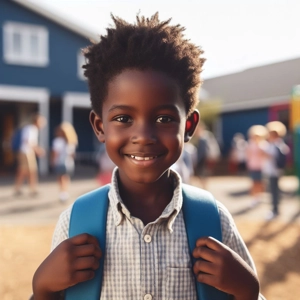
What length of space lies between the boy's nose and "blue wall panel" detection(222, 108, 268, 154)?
22.1 m

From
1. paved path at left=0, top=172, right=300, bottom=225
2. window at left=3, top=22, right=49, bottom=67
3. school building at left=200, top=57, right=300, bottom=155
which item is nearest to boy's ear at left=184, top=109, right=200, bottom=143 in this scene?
paved path at left=0, top=172, right=300, bottom=225

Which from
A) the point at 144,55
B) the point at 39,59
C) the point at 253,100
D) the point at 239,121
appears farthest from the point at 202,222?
the point at 239,121

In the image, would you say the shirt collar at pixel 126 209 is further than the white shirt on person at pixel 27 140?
No

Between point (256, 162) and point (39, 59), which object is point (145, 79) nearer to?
point (256, 162)

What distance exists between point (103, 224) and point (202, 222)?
34cm

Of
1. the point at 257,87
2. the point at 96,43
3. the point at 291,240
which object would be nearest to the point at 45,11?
the point at 257,87

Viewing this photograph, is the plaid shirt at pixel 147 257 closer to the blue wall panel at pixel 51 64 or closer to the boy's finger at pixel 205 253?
the boy's finger at pixel 205 253

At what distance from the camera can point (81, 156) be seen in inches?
811

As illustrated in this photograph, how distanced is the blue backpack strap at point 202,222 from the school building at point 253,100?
1947 centimetres

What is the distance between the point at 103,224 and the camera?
59.6 inches

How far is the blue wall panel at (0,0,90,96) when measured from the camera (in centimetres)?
1714

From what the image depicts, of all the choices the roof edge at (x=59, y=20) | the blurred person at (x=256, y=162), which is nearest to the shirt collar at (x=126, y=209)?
the blurred person at (x=256, y=162)

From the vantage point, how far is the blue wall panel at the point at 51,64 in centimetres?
1714

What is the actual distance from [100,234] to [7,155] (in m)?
19.7
